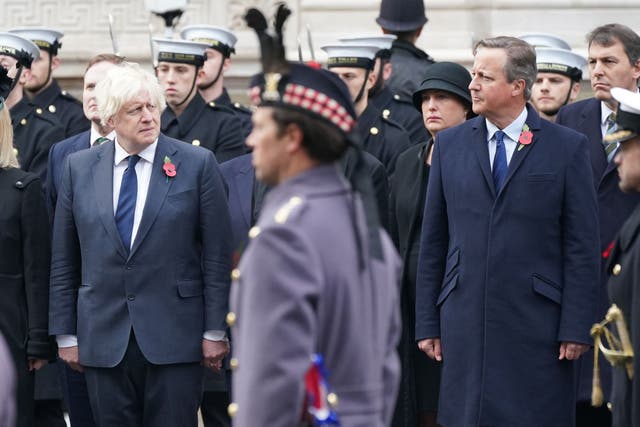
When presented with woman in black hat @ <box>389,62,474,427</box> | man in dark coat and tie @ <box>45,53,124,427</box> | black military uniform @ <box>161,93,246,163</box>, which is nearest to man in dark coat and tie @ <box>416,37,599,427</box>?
woman in black hat @ <box>389,62,474,427</box>

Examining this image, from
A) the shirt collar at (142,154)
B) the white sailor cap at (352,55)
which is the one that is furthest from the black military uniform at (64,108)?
the shirt collar at (142,154)

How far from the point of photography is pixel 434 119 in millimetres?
8578

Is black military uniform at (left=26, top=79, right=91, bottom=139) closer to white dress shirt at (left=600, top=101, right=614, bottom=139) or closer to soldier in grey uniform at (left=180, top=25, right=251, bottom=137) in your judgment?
soldier in grey uniform at (left=180, top=25, right=251, bottom=137)

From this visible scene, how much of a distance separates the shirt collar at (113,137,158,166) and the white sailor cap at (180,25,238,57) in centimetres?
299

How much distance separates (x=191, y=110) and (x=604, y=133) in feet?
8.38

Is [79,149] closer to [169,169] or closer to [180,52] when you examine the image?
[180,52]

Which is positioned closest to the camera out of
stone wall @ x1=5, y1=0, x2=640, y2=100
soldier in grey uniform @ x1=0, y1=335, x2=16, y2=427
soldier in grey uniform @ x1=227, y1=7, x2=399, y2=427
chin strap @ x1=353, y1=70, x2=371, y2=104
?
soldier in grey uniform @ x1=0, y1=335, x2=16, y2=427

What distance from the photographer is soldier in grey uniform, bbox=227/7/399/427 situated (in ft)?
15.1

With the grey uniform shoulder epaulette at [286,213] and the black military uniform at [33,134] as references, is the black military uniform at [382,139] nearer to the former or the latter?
the black military uniform at [33,134]

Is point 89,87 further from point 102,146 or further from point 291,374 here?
point 291,374

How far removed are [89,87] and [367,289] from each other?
5.09 m

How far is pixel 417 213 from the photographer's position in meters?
8.32

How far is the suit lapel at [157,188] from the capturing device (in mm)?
7590

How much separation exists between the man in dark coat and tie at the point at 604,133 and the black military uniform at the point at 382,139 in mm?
928
